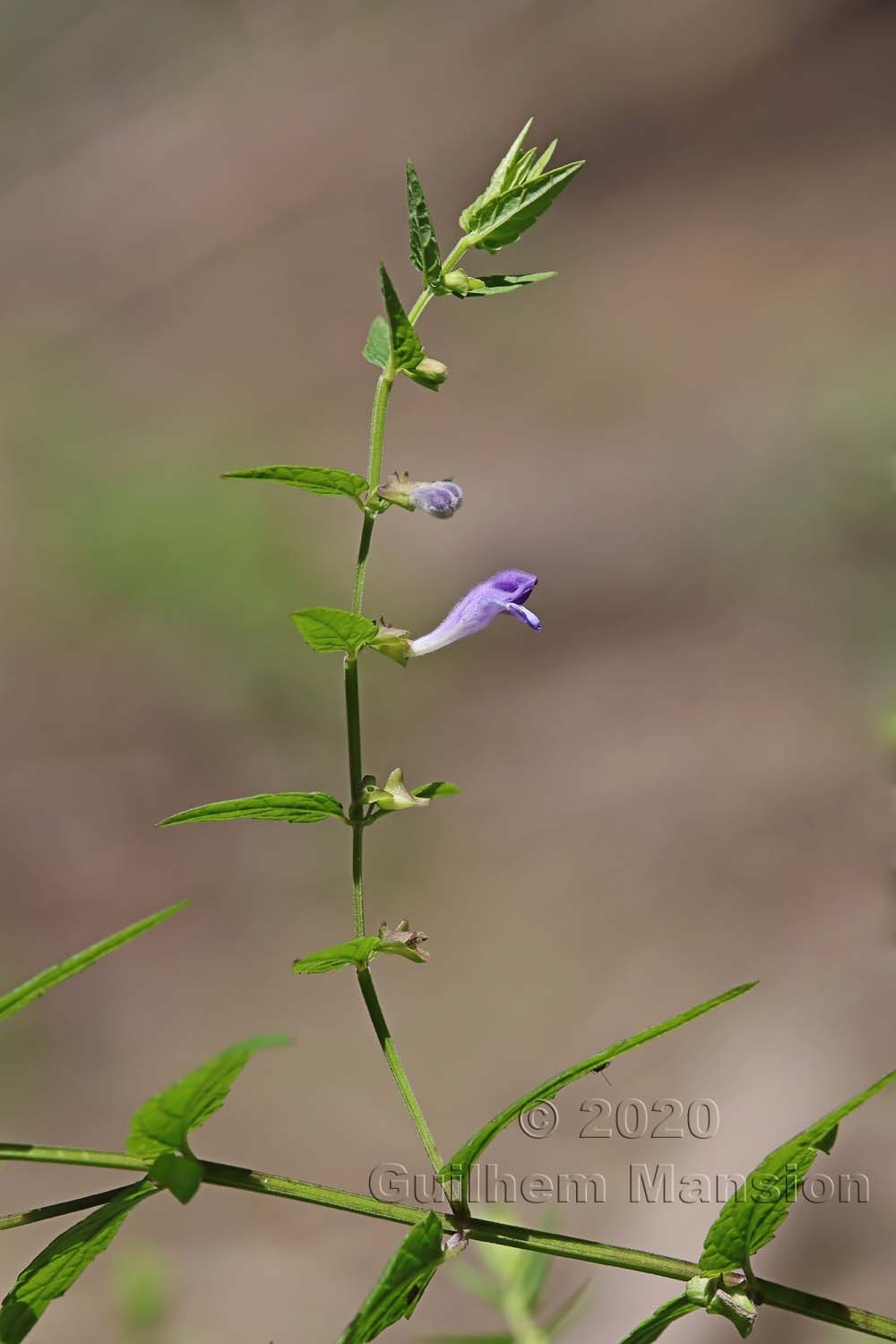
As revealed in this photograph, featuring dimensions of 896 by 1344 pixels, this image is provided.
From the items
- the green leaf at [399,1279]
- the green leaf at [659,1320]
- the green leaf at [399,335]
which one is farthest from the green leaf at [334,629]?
the green leaf at [659,1320]

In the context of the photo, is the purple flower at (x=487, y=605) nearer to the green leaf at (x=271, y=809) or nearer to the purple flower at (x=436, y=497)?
the purple flower at (x=436, y=497)

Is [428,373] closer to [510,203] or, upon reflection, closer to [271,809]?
[510,203]

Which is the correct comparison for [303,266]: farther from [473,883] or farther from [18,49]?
[473,883]

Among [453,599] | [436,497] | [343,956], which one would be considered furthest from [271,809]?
[453,599]

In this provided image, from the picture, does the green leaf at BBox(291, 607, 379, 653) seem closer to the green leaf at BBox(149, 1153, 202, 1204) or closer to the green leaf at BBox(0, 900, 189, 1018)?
the green leaf at BBox(0, 900, 189, 1018)

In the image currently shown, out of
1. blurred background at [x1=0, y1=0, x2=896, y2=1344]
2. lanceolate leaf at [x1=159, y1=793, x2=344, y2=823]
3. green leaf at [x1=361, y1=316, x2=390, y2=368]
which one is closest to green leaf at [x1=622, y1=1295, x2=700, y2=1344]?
lanceolate leaf at [x1=159, y1=793, x2=344, y2=823]

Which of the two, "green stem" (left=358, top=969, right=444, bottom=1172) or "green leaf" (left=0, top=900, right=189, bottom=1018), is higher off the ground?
"green leaf" (left=0, top=900, right=189, bottom=1018)
